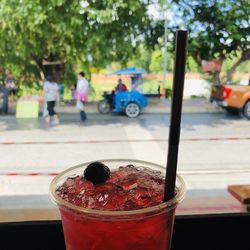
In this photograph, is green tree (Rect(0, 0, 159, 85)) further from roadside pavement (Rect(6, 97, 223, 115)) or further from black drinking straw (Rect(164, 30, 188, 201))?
black drinking straw (Rect(164, 30, 188, 201))

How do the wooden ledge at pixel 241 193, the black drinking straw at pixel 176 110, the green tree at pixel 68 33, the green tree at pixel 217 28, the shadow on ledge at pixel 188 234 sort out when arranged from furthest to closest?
the green tree at pixel 68 33 → the green tree at pixel 217 28 → the wooden ledge at pixel 241 193 → the shadow on ledge at pixel 188 234 → the black drinking straw at pixel 176 110

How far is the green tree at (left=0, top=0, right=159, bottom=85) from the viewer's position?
1.33 m

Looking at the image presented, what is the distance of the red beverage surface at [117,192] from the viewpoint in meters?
0.40

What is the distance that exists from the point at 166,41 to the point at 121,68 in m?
0.31

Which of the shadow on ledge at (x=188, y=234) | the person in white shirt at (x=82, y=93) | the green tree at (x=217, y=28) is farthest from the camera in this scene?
the person in white shirt at (x=82, y=93)

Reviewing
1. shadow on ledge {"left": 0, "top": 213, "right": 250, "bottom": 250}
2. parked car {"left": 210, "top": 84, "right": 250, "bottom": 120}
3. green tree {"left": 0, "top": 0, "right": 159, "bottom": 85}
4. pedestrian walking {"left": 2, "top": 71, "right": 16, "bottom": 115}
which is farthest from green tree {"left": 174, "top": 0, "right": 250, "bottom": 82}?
pedestrian walking {"left": 2, "top": 71, "right": 16, "bottom": 115}

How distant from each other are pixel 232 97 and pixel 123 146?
0.45m

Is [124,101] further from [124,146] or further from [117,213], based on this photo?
[117,213]

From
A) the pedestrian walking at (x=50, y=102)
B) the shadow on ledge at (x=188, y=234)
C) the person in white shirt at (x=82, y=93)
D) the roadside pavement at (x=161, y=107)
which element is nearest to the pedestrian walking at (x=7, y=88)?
the roadside pavement at (x=161, y=107)

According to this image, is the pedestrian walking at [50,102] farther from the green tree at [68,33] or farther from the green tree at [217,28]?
the green tree at [217,28]

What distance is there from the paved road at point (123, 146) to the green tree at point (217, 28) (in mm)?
240

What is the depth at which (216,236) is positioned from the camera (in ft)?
2.12

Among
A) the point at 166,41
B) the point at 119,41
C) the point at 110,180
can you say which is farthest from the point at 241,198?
the point at 119,41

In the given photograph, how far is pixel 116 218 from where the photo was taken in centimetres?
38
